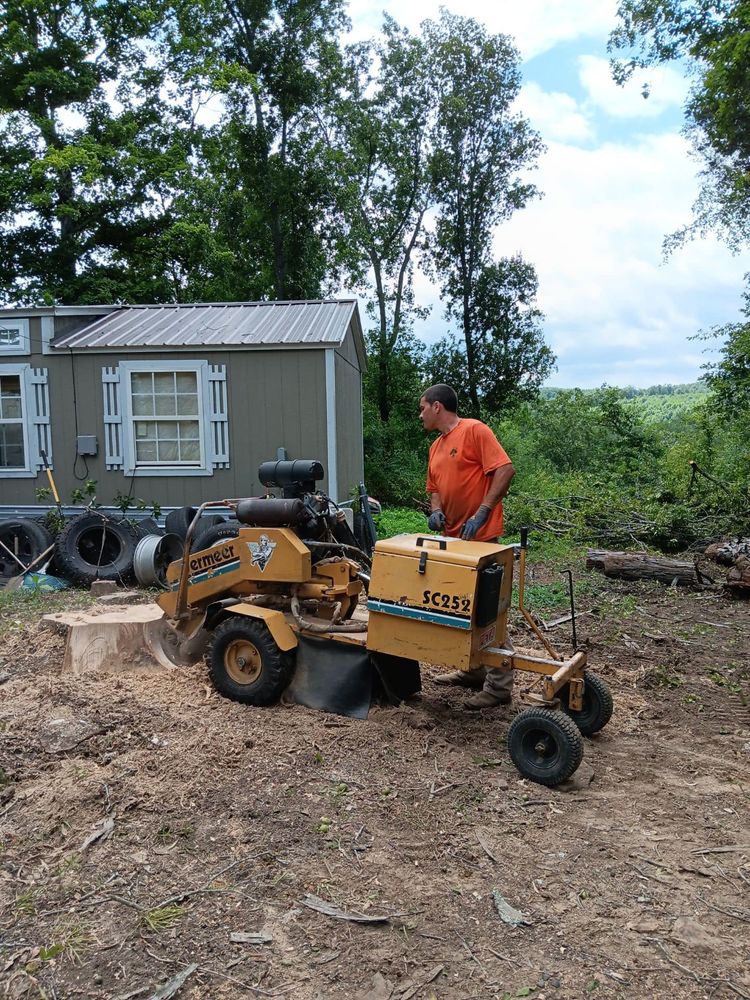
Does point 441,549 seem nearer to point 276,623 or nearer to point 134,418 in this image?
point 276,623

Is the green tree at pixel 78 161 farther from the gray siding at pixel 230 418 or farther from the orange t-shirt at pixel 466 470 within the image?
the orange t-shirt at pixel 466 470

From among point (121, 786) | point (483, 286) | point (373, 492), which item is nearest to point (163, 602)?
point (121, 786)

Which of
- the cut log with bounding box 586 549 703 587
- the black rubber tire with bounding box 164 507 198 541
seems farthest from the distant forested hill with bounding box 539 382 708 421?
the black rubber tire with bounding box 164 507 198 541

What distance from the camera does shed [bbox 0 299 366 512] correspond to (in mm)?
10172

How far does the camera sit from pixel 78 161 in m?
18.5

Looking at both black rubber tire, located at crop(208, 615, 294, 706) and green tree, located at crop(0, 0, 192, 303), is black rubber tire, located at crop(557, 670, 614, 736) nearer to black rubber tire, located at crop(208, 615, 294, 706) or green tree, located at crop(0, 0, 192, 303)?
black rubber tire, located at crop(208, 615, 294, 706)

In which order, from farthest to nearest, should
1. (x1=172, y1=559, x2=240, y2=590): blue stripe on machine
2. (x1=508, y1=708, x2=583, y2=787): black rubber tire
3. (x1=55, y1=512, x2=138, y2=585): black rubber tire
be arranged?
(x1=55, y1=512, x2=138, y2=585): black rubber tire
(x1=172, y1=559, x2=240, y2=590): blue stripe on machine
(x1=508, y1=708, x2=583, y2=787): black rubber tire

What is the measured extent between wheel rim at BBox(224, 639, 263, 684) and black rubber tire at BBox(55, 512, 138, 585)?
15.6 feet

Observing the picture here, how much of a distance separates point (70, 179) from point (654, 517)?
16452 mm

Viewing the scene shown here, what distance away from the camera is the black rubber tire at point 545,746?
3.82 meters

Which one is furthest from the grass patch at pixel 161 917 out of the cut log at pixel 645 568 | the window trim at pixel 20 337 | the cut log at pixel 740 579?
the window trim at pixel 20 337

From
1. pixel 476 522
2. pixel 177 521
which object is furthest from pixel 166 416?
pixel 476 522

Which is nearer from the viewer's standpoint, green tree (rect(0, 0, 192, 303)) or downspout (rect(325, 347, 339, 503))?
downspout (rect(325, 347, 339, 503))

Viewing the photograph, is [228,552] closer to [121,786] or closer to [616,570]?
[121,786]
